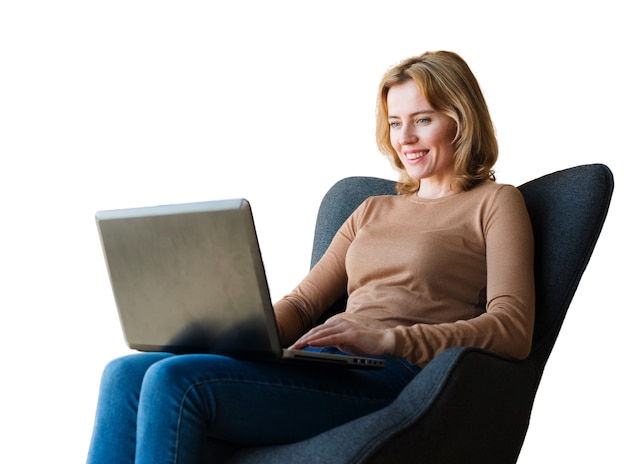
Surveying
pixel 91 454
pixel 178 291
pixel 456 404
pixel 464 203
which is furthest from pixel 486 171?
pixel 91 454

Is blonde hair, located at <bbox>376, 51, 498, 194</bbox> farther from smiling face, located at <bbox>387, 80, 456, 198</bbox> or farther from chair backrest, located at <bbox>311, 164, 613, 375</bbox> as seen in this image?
chair backrest, located at <bbox>311, 164, 613, 375</bbox>

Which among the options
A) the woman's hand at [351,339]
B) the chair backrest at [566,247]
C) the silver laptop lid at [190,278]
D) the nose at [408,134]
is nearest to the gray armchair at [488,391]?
the chair backrest at [566,247]

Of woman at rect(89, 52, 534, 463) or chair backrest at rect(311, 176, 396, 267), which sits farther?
chair backrest at rect(311, 176, 396, 267)

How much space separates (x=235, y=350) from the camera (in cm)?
195

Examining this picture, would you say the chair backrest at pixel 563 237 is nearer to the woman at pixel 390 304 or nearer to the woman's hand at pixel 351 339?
the woman at pixel 390 304

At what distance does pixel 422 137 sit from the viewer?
2.44m

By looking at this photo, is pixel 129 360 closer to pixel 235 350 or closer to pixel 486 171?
pixel 235 350

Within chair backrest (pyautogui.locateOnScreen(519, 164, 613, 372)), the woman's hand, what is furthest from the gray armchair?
the woman's hand

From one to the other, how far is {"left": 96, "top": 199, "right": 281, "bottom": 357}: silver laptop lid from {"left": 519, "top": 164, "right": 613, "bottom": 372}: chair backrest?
74cm

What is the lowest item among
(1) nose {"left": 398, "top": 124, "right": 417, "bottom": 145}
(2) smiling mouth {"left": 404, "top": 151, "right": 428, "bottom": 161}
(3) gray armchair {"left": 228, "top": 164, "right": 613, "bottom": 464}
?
(3) gray armchair {"left": 228, "top": 164, "right": 613, "bottom": 464}

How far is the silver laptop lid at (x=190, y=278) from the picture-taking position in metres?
1.82

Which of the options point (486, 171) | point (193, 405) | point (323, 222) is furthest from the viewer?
point (323, 222)

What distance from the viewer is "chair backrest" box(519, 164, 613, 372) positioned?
2270 mm

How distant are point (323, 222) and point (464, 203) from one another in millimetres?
599
